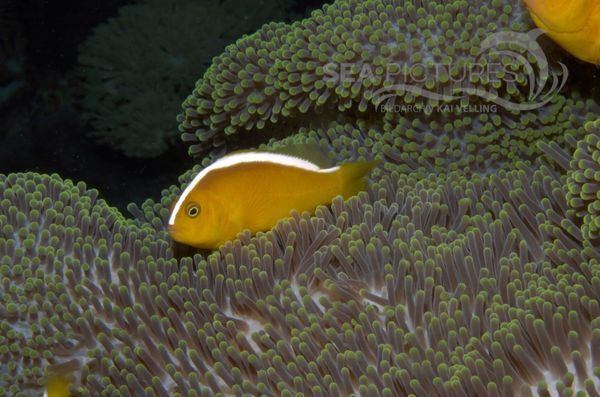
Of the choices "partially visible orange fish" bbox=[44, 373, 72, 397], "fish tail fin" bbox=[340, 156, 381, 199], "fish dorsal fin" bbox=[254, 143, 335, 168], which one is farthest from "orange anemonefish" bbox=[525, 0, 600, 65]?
"partially visible orange fish" bbox=[44, 373, 72, 397]

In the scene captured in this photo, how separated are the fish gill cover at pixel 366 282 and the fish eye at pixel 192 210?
5.1 inches

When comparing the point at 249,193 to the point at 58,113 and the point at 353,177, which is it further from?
the point at 58,113

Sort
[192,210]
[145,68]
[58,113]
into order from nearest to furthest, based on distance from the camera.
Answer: [192,210] < [145,68] < [58,113]

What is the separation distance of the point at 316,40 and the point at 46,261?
4.00 ft

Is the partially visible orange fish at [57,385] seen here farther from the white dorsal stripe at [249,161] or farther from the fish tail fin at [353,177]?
the fish tail fin at [353,177]

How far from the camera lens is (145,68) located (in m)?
4.30

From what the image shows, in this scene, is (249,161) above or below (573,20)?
below

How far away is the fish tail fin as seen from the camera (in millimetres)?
1998

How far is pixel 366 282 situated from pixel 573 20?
1.08 metres

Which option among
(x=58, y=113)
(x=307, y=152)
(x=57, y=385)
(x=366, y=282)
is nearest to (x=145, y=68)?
(x=58, y=113)

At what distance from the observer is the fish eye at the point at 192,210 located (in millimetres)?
1854

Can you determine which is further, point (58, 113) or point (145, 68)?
point (58, 113)

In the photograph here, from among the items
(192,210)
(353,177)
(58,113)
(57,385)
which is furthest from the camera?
(58,113)

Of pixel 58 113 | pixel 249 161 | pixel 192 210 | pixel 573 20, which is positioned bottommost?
pixel 58 113
